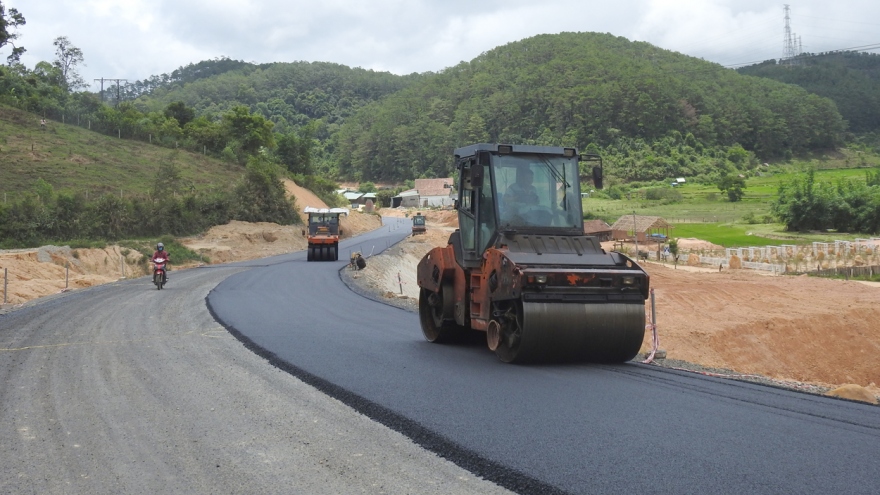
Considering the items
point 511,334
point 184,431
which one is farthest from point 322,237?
point 184,431

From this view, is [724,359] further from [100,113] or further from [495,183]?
[100,113]

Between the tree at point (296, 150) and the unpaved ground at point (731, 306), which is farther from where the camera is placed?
the tree at point (296, 150)

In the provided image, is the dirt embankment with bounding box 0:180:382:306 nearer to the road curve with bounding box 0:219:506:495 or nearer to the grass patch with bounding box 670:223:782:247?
the road curve with bounding box 0:219:506:495

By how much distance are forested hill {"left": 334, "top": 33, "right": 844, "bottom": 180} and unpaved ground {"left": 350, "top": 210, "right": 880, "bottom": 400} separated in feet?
208

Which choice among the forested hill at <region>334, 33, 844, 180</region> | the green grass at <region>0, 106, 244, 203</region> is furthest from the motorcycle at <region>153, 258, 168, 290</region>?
the forested hill at <region>334, 33, 844, 180</region>

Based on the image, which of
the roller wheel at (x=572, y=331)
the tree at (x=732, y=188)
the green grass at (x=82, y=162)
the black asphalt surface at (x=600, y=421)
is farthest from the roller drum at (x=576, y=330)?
the tree at (x=732, y=188)

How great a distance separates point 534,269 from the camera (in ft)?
29.6

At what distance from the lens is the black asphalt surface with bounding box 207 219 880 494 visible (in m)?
5.19

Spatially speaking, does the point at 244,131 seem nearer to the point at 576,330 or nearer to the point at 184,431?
the point at 576,330

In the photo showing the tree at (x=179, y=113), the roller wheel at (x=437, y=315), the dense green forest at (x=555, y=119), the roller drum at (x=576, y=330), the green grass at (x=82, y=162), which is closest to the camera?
the roller drum at (x=576, y=330)

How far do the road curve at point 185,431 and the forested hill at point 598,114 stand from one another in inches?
3510

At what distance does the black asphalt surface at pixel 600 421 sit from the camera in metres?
5.19

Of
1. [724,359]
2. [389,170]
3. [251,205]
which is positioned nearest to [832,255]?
[724,359]

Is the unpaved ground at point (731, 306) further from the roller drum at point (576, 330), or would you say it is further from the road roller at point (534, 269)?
the road roller at point (534, 269)
